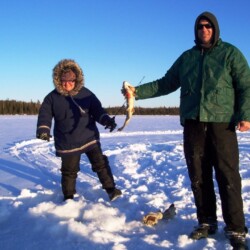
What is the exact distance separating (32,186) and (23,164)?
2.32 metres

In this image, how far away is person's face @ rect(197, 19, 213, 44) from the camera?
338cm

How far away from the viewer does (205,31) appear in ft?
11.1

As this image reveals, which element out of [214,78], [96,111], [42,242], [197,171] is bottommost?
[42,242]

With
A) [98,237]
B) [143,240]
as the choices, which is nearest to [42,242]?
[98,237]

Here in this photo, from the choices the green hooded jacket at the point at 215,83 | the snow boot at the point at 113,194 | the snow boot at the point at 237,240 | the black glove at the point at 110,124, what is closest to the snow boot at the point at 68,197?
the snow boot at the point at 113,194

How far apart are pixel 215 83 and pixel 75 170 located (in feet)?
8.22

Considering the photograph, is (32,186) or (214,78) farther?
(32,186)

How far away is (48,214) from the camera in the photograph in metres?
4.30

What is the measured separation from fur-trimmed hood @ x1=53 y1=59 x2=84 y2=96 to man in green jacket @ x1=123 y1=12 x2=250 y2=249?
1857mm

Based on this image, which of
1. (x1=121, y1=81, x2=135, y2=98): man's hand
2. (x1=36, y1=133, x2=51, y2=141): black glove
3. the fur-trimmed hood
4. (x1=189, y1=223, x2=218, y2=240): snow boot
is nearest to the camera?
(x1=189, y1=223, x2=218, y2=240): snow boot

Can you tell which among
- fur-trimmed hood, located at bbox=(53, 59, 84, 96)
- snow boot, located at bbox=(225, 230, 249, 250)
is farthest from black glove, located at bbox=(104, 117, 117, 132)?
snow boot, located at bbox=(225, 230, 249, 250)

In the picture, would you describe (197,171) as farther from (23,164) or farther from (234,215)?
(23,164)

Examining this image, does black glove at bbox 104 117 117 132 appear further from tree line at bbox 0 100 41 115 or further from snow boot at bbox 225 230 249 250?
tree line at bbox 0 100 41 115

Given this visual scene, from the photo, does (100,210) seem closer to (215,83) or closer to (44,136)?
(44,136)
